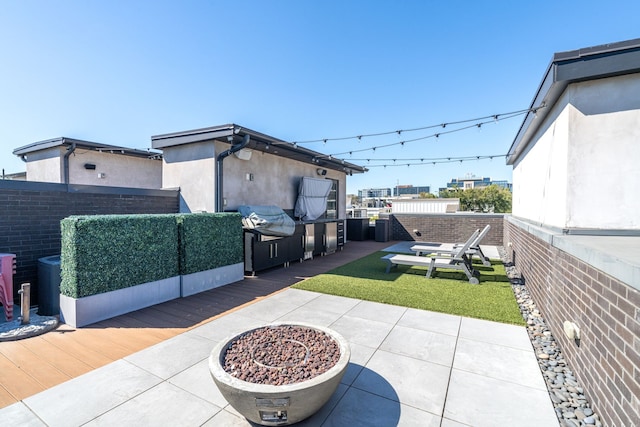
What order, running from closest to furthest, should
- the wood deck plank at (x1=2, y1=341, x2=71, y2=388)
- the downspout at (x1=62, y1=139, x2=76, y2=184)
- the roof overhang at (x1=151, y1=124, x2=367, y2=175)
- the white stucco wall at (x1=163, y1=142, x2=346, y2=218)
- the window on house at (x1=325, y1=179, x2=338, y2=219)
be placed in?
the wood deck plank at (x1=2, y1=341, x2=71, y2=388) < the roof overhang at (x1=151, y1=124, x2=367, y2=175) < the white stucco wall at (x1=163, y1=142, x2=346, y2=218) < the downspout at (x1=62, y1=139, x2=76, y2=184) < the window on house at (x1=325, y1=179, x2=338, y2=219)

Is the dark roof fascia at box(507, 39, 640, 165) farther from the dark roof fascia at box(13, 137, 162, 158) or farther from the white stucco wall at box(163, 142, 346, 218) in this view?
the dark roof fascia at box(13, 137, 162, 158)

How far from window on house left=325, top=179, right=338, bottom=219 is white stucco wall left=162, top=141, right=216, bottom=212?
6244 millimetres

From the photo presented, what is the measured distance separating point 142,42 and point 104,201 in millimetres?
4017

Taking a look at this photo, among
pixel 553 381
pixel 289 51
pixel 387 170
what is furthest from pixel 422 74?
pixel 553 381

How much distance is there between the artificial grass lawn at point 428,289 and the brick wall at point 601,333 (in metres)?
1.10

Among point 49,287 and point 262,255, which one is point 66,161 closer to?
point 49,287

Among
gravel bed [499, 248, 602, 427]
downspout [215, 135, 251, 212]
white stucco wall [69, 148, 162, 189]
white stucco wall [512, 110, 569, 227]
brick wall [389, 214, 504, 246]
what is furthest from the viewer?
brick wall [389, 214, 504, 246]

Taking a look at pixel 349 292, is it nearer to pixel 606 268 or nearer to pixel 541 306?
pixel 541 306

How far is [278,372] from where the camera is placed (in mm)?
2098

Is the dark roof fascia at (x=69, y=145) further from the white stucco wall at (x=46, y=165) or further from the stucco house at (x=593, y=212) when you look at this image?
the stucco house at (x=593, y=212)

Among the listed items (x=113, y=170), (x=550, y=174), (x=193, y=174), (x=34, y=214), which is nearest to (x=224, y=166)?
(x=193, y=174)

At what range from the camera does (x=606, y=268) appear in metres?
2.17

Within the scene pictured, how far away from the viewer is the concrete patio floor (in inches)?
87.4

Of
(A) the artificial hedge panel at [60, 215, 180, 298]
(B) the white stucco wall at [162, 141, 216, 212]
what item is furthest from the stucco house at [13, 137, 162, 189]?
(A) the artificial hedge panel at [60, 215, 180, 298]
